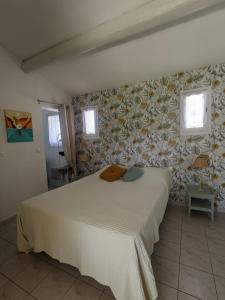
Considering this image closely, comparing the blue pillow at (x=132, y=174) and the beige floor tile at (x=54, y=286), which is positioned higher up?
the blue pillow at (x=132, y=174)

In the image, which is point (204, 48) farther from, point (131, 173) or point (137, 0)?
point (131, 173)

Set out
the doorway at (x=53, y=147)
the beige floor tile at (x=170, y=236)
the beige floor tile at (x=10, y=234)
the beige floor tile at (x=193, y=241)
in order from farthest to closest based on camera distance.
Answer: the doorway at (x=53, y=147), the beige floor tile at (x=10, y=234), the beige floor tile at (x=170, y=236), the beige floor tile at (x=193, y=241)

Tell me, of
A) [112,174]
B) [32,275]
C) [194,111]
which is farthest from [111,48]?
[32,275]

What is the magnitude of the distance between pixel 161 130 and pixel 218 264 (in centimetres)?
202

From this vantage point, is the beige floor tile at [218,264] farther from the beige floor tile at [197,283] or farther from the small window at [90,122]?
the small window at [90,122]

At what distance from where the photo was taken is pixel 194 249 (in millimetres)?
1819

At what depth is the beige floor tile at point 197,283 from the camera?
4.32 feet


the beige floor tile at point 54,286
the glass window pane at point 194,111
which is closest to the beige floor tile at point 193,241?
the beige floor tile at point 54,286

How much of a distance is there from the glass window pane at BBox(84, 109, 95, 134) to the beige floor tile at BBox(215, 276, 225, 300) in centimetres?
312

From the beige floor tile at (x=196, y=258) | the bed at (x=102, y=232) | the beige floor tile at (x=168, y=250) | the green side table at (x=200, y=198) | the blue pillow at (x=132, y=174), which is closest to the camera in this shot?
the bed at (x=102, y=232)

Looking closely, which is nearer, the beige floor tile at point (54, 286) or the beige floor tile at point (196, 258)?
the beige floor tile at point (54, 286)

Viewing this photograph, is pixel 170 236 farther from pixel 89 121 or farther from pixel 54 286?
pixel 89 121

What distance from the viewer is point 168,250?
5.98 feet

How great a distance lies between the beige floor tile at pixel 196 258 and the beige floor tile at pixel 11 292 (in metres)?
1.56
